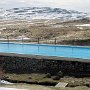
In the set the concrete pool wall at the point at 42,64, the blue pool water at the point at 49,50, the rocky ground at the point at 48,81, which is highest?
the blue pool water at the point at 49,50

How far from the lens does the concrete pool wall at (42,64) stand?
2414 centimetres

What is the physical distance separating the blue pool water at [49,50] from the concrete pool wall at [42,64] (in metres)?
0.69

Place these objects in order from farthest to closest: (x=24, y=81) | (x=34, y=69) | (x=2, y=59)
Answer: (x=2, y=59)
(x=34, y=69)
(x=24, y=81)

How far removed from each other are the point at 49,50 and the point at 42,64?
110 inches

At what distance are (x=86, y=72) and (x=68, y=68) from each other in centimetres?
152

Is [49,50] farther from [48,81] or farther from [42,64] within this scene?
[48,81]

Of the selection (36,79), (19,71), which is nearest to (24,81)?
(36,79)

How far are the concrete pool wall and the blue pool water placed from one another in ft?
2.27

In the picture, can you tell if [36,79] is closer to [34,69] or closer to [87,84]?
[34,69]

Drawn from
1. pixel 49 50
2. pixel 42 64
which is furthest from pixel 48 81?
pixel 49 50

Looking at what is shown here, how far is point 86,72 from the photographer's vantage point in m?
23.8

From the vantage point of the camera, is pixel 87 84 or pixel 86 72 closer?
pixel 87 84

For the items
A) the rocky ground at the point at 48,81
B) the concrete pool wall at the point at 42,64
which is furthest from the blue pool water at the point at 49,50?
the rocky ground at the point at 48,81

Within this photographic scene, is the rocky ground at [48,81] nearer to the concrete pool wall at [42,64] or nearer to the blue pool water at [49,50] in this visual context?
the concrete pool wall at [42,64]
